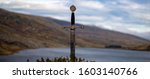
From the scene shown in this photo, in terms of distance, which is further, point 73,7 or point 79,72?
point 73,7

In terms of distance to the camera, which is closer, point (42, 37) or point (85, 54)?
point (85, 54)

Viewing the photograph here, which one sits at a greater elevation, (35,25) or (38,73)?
(38,73)

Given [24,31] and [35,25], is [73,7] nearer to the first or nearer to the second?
[24,31]

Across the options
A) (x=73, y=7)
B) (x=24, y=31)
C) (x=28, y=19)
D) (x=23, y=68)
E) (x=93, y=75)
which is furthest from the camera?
(x=28, y=19)

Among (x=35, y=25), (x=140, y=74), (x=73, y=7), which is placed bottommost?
(x=35, y=25)

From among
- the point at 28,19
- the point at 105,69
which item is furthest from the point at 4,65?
the point at 28,19

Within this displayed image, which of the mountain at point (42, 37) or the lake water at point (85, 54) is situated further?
the mountain at point (42, 37)

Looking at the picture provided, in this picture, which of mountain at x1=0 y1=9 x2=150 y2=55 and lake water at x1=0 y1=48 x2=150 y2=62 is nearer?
lake water at x1=0 y1=48 x2=150 y2=62

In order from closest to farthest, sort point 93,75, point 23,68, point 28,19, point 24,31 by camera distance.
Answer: point 93,75 → point 23,68 → point 24,31 → point 28,19
